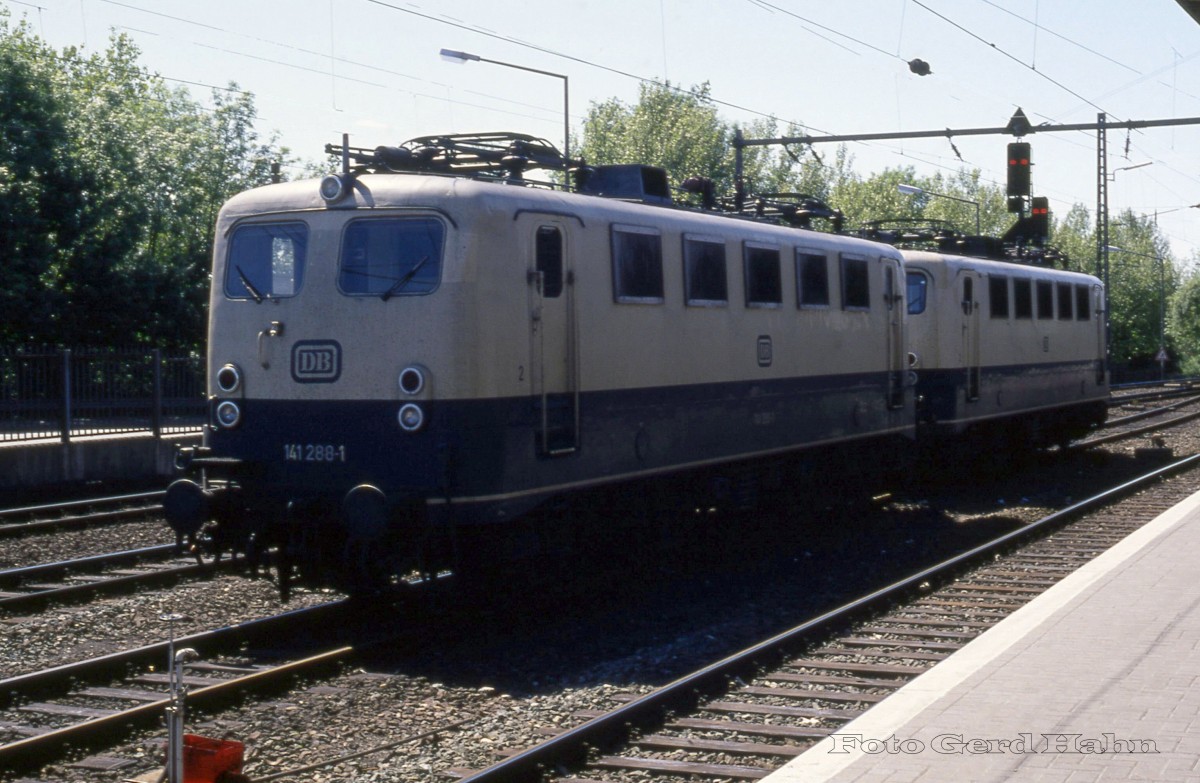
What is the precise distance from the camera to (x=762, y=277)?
1391cm

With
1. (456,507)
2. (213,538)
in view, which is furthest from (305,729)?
(213,538)

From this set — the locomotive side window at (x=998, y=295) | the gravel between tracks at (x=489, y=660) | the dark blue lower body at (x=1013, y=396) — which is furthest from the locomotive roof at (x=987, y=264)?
the gravel between tracks at (x=489, y=660)

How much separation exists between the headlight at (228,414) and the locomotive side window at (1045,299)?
1698 cm

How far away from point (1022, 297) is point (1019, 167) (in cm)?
216

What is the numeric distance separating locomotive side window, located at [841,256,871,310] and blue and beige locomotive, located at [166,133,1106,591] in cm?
346

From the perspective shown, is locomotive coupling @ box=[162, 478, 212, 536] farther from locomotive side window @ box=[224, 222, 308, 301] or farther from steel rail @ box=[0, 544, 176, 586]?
steel rail @ box=[0, 544, 176, 586]

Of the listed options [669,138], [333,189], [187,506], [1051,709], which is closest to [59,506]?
[187,506]

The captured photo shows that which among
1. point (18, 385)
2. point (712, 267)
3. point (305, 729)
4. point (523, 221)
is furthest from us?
point (18, 385)

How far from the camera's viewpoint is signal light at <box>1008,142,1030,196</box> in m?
22.4

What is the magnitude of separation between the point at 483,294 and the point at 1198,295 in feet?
303

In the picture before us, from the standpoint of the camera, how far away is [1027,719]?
6.73 meters

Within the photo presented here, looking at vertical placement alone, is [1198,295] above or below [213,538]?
above

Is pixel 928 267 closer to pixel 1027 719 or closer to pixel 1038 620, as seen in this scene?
pixel 1038 620

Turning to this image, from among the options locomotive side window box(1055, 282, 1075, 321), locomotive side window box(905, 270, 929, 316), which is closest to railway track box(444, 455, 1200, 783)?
locomotive side window box(905, 270, 929, 316)
